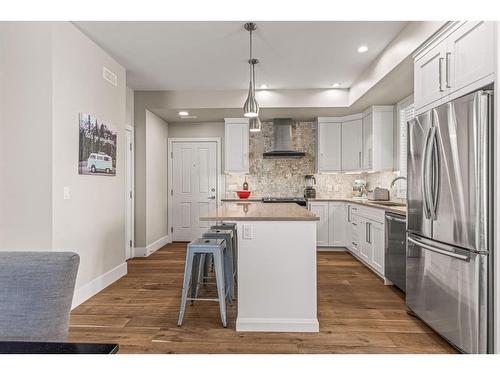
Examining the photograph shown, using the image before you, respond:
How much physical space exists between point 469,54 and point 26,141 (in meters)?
3.46

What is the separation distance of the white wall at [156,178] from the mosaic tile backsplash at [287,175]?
1.25 m

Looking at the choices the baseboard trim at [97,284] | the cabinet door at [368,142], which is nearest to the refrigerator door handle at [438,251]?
the cabinet door at [368,142]

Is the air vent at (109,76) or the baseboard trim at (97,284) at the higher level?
the air vent at (109,76)

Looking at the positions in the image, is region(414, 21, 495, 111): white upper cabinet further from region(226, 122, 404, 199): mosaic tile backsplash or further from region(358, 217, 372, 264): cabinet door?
region(226, 122, 404, 199): mosaic tile backsplash

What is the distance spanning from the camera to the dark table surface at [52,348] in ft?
2.64

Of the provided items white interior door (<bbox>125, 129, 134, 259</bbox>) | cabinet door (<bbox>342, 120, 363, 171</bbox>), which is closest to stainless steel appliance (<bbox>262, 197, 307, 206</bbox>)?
cabinet door (<bbox>342, 120, 363, 171</bbox>)

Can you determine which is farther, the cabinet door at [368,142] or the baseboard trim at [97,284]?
the cabinet door at [368,142]

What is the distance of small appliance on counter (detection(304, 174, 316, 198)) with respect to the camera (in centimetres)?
613

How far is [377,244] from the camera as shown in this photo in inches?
163

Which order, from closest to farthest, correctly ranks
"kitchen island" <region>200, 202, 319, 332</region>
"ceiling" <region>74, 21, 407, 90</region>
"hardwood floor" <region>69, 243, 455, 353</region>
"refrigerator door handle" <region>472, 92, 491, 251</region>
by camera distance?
"refrigerator door handle" <region>472, 92, 491, 251</region>, "hardwood floor" <region>69, 243, 455, 353</region>, "kitchen island" <region>200, 202, 319, 332</region>, "ceiling" <region>74, 21, 407, 90</region>

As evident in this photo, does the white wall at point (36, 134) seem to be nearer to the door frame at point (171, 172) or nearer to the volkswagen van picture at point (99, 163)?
the volkswagen van picture at point (99, 163)

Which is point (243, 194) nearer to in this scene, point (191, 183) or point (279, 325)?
point (191, 183)

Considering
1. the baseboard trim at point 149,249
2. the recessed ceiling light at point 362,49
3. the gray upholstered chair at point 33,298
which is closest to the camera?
the gray upholstered chair at point 33,298

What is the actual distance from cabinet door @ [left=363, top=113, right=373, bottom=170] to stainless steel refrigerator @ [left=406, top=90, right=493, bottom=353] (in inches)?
95.5
